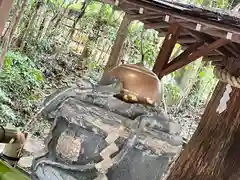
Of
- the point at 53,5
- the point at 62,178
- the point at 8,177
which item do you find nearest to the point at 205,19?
the point at 62,178

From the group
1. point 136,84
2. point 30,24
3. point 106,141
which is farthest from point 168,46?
point 30,24

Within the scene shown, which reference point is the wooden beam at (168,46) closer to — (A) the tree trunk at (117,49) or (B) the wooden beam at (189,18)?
(B) the wooden beam at (189,18)

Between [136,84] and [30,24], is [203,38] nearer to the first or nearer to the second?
[136,84]

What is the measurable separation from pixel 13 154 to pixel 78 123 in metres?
1.52

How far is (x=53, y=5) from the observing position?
9836 millimetres

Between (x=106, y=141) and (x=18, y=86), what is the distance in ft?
22.2

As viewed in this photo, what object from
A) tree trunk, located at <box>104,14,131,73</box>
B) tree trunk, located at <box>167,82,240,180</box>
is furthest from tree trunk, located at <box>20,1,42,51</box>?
tree trunk, located at <box>167,82,240,180</box>

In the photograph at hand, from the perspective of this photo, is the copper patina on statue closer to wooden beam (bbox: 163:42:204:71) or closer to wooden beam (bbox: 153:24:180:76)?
wooden beam (bbox: 153:24:180:76)

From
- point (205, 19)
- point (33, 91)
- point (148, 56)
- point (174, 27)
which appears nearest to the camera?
point (205, 19)

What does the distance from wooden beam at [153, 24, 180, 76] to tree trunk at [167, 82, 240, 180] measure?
1.89 feet

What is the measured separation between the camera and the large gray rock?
1.59 m

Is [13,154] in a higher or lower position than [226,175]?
lower

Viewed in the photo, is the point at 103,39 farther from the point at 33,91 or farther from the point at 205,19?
the point at 205,19

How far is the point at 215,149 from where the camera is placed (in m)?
3.36
